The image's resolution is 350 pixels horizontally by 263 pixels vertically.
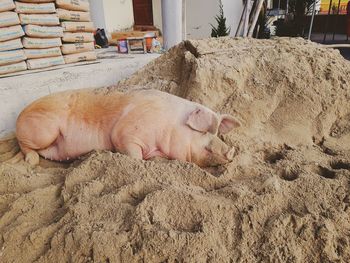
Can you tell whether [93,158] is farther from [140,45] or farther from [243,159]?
[140,45]

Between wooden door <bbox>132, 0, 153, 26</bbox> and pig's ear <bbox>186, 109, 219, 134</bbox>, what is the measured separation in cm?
977

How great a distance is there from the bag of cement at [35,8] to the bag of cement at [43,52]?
400 millimetres

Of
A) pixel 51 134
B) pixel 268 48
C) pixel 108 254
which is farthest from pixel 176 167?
pixel 268 48

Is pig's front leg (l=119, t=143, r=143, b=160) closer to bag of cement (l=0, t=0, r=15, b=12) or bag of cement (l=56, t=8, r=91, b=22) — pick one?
bag of cement (l=0, t=0, r=15, b=12)

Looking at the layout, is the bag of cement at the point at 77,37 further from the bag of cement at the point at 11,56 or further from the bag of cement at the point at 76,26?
the bag of cement at the point at 11,56

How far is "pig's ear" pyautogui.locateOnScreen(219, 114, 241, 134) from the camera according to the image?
2561 mm

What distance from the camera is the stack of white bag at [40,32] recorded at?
3432mm

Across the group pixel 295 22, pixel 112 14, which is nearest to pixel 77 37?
pixel 112 14

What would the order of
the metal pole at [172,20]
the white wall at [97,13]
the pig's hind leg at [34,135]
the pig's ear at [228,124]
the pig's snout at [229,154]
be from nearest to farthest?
the pig's snout at [229,154]
the pig's ear at [228,124]
the pig's hind leg at [34,135]
the metal pole at [172,20]
the white wall at [97,13]

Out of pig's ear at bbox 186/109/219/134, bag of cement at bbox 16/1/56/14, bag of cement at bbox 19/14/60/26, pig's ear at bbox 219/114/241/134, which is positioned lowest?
pig's ear at bbox 219/114/241/134

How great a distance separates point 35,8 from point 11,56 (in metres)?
0.58

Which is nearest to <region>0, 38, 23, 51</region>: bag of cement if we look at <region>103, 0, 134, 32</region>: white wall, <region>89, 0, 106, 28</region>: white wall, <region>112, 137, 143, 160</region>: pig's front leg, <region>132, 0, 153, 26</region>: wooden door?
<region>112, 137, 143, 160</region>: pig's front leg

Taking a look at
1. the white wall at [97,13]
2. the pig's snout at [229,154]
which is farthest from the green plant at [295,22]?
the pig's snout at [229,154]

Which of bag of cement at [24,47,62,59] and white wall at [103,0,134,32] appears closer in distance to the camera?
bag of cement at [24,47,62,59]
